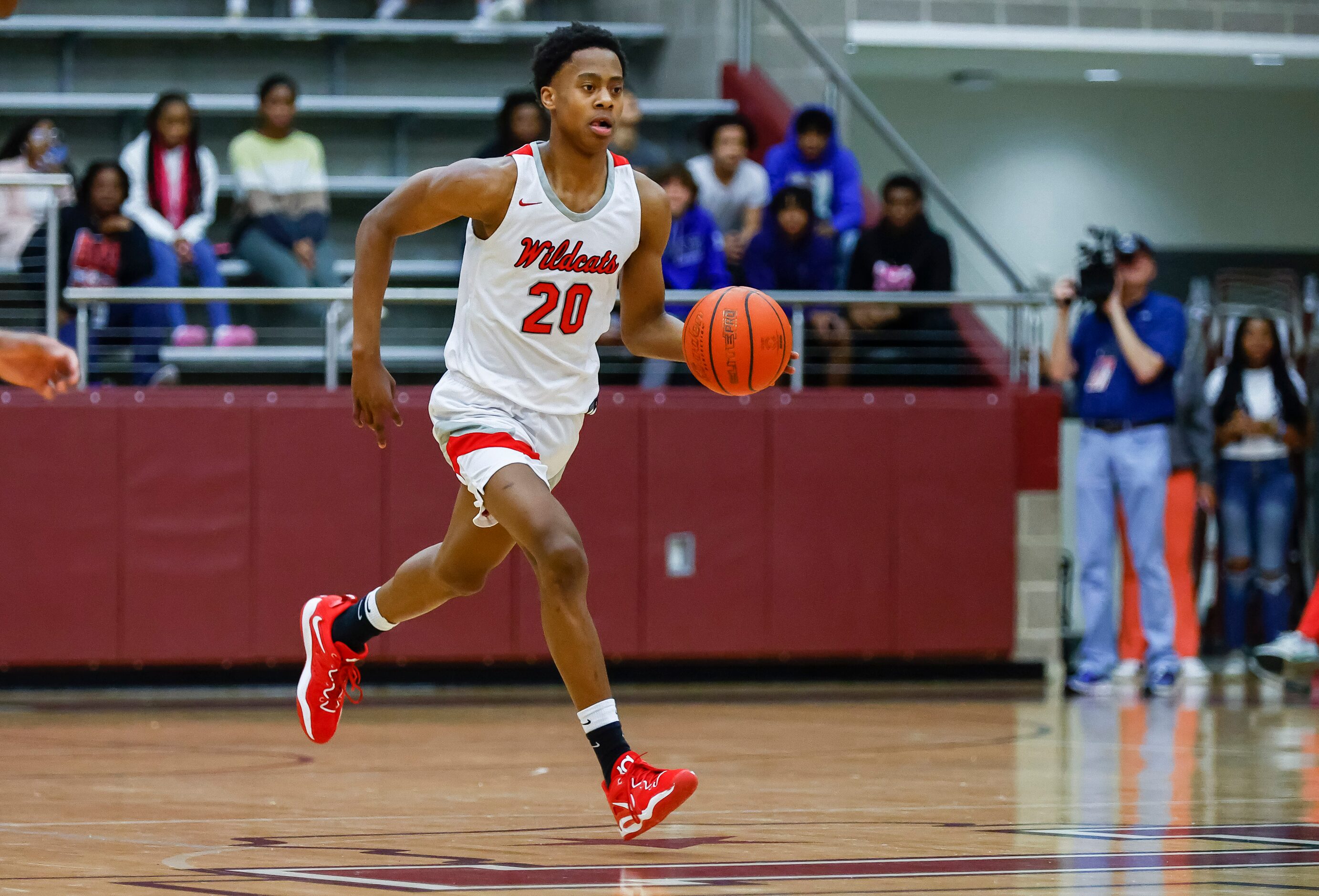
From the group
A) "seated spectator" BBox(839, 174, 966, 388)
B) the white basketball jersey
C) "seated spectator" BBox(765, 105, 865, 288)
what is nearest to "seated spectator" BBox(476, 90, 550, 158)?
"seated spectator" BBox(765, 105, 865, 288)

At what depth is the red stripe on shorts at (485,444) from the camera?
16.5 ft

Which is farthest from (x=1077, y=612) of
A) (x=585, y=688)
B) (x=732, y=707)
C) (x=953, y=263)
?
(x=585, y=688)

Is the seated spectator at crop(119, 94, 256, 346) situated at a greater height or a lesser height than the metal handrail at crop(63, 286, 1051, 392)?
greater

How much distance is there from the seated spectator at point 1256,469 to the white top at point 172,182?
21.5ft

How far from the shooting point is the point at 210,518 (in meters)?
9.98

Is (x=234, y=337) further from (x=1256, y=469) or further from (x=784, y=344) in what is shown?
(x=1256, y=469)

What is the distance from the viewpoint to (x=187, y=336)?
10375 millimetres

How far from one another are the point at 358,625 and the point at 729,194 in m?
6.17

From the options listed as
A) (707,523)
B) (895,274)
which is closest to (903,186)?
(895,274)

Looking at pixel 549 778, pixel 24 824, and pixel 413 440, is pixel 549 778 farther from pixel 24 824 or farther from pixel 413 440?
pixel 413 440

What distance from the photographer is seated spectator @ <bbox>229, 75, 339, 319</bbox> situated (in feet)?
36.1

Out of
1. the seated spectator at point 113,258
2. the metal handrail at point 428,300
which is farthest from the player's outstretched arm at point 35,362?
the seated spectator at point 113,258

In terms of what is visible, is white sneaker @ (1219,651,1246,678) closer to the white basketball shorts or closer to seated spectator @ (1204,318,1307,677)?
seated spectator @ (1204,318,1307,677)

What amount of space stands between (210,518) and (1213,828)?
652cm
